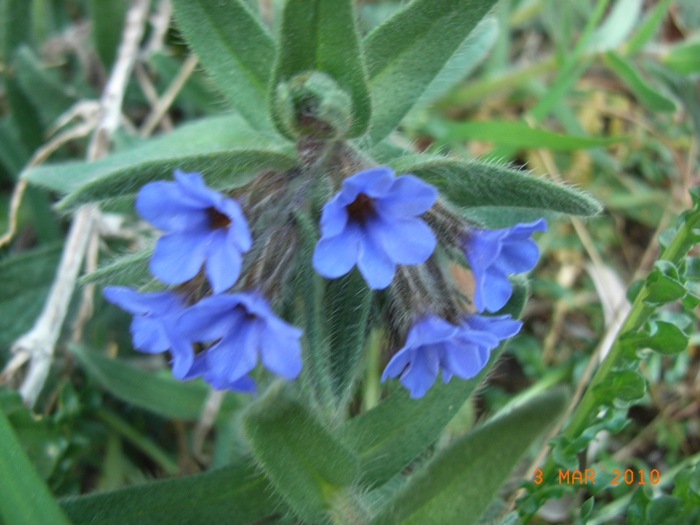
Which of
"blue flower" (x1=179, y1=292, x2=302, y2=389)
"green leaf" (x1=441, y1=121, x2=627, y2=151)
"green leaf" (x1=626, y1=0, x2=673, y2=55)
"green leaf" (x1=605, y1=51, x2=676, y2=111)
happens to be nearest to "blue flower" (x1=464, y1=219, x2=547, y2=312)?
"blue flower" (x1=179, y1=292, x2=302, y2=389)

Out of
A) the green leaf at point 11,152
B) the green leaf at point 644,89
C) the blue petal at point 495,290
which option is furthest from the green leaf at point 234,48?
the green leaf at point 644,89

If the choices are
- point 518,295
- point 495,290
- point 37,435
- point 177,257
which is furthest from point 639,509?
point 37,435

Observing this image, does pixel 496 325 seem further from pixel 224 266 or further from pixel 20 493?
pixel 20 493

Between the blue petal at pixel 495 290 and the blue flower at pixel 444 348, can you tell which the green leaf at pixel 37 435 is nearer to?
the blue flower at pixel 444 348

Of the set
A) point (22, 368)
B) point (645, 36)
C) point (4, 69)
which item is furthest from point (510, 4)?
point (22, 368)

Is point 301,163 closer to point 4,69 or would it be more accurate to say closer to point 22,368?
point 22,368

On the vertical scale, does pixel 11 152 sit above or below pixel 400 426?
above

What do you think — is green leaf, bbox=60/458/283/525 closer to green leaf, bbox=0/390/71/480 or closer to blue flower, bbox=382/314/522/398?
green leaf, bbox=0/390/71/480
